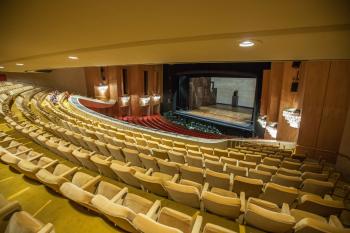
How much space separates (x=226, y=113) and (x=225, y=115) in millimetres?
701

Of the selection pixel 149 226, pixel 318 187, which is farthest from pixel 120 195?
pixel 318 187

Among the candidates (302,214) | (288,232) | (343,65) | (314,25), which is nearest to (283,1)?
(314,25)

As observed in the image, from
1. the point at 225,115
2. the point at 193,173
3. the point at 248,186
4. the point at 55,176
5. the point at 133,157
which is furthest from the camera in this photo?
the point at 225,115

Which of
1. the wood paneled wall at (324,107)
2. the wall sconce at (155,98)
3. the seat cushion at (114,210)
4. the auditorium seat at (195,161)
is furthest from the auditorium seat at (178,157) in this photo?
the wall sconce at (155,98)

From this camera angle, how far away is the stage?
12.4 m

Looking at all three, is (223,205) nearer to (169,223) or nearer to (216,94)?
(169,223)

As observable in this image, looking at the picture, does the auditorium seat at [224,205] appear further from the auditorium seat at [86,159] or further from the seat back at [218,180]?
the auditorium seat at [86,159]

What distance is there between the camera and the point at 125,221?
5.01 ft

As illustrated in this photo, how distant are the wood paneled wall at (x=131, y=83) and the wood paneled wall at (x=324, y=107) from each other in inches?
424

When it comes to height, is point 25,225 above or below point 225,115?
above

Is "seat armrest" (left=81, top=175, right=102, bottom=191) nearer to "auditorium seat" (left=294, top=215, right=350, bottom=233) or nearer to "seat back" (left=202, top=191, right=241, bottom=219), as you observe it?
"seat back" (left=202, top=191, right=241, bottom=219)

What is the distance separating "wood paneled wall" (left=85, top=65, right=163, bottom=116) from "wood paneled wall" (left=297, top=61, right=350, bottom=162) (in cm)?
1077

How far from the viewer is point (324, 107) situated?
205 inches

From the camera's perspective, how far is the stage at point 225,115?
40.7 feet
